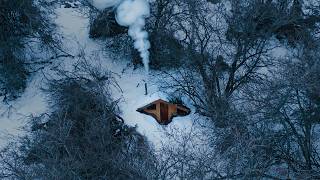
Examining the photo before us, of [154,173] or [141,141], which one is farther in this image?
[141,141]

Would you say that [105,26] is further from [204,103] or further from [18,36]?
[204,103]

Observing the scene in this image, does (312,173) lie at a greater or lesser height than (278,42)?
lesser

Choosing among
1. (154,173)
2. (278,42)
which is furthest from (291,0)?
(154,173)

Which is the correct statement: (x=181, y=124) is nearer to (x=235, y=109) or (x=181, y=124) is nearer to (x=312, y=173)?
(x=235, y=109)

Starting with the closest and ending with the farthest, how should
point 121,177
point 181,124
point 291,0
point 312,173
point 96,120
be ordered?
point 312,173, point 121,177, point 96,120, point 181,124, point 291,0

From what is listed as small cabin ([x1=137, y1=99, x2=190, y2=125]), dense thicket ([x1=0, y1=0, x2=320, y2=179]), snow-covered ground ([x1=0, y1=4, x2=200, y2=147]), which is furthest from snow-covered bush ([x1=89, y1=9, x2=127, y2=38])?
small cabin ([x1=137, y1=99, x2=190, y2=125])

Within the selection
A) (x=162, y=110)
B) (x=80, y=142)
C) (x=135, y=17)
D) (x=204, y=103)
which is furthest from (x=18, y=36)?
(x=204, y=103)

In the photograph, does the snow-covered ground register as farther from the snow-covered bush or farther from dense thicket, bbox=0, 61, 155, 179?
Result: dense thicket, bbox=0, 61, 155, 179
